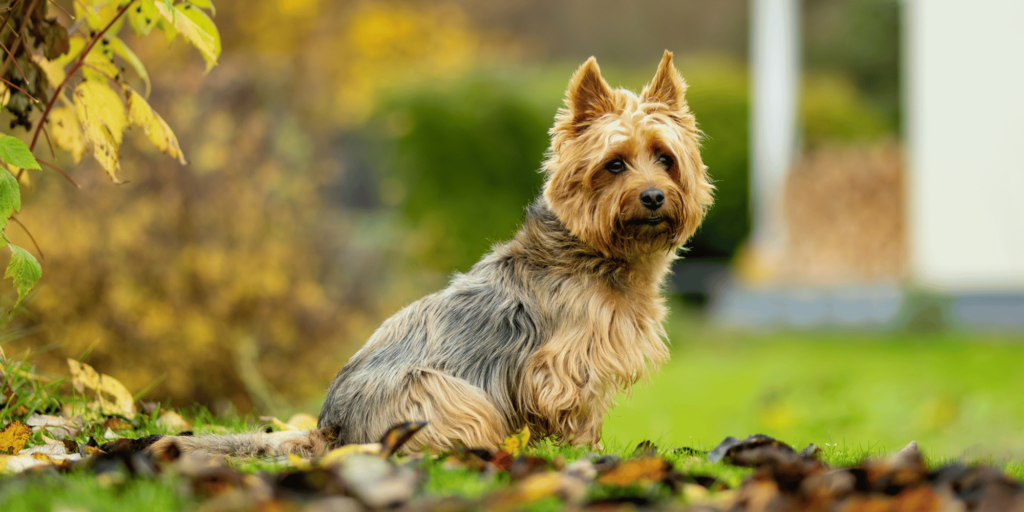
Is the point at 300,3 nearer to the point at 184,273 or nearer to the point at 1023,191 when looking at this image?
the point at 184,273

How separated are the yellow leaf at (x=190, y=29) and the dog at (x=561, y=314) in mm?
1432

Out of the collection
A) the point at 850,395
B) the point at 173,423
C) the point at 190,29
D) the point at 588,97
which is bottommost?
the point at 173,423

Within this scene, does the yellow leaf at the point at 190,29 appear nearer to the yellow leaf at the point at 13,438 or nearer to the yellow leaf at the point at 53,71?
the yellow leaf at the point at 53,71

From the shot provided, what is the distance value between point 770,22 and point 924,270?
5543 mm

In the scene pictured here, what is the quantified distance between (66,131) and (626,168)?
274cm

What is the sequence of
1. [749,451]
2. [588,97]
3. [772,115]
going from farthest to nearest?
[772,115]
[588,97]
[749,451]

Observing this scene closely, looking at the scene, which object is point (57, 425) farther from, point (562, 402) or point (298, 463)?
point (562, 402)

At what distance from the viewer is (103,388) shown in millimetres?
4660

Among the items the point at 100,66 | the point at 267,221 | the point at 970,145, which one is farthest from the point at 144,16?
the point at 970,145

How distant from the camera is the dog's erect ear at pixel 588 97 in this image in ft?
13.4

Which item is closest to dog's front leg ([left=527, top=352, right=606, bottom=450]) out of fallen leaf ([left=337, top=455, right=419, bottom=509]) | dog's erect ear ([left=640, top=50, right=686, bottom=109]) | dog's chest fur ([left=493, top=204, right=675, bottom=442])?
dog's chest fur ([left=493, top=204, right=675, bottom=442])

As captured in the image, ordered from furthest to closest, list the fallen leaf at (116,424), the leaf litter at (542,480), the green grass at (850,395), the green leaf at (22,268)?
the green grass at (850,395) → the fallen leaf at (116,424) → the green leaf at (22,268) → the leaf litter at (542,480)

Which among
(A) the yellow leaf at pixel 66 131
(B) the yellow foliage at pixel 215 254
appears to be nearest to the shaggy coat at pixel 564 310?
(A) the yellow leaf at pixel 66 131

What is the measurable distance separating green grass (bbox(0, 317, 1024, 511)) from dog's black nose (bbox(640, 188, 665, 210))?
962mm
